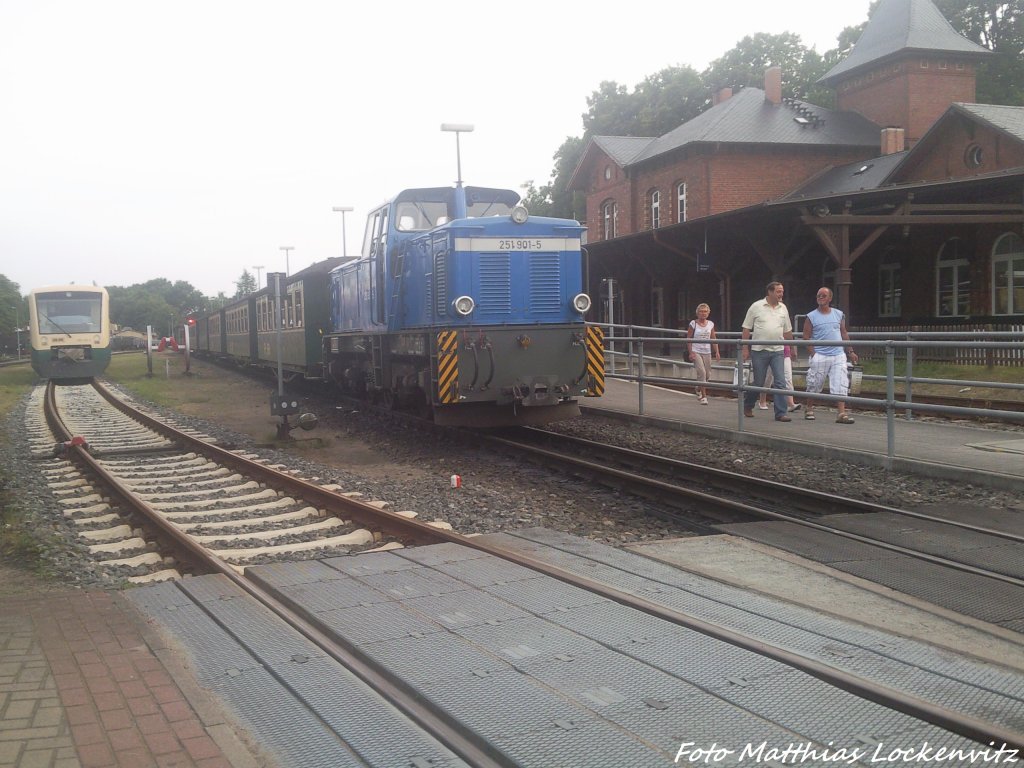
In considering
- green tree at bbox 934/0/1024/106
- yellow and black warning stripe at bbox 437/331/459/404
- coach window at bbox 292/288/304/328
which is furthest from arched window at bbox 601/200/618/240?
yellow and black warning stripe at bbox 437/331/459/404

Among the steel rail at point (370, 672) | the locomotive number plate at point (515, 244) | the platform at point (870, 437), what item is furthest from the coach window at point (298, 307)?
the steel rail at point (370, 672)

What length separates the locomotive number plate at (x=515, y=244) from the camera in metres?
12.2

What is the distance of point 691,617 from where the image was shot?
14.6 ft

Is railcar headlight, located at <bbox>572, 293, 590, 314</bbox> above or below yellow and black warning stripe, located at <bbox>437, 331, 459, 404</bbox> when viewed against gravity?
above

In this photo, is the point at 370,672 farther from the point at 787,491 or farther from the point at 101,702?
the point at 787,491

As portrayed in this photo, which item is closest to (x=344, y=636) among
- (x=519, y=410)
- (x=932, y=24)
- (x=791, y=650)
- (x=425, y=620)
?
(x=425, y=620)

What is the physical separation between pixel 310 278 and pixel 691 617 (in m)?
17.4

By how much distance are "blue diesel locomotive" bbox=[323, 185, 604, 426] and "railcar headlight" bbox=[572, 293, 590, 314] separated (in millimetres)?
15

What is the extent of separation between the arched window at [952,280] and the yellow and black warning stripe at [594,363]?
1888cm

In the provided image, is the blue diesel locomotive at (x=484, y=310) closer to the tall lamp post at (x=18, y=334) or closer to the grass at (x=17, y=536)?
the grass at (x=17, y=536)

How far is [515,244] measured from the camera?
12469 mm

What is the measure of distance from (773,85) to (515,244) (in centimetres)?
3431

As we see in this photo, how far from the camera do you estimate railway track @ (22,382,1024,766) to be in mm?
3352

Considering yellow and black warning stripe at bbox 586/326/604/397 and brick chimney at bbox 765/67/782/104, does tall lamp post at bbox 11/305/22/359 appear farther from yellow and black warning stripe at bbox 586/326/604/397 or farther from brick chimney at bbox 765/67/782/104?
yellow and black warning stripe at bbox 586/326/604/397
